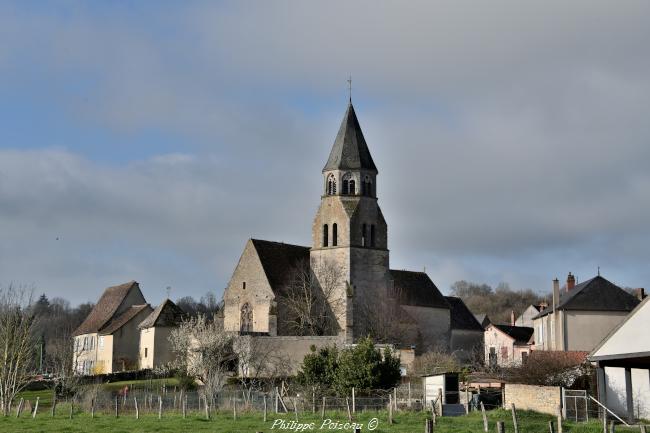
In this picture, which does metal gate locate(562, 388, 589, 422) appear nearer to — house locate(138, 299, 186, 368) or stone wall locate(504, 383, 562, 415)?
stone wall locate(504, 383, 562, 415)

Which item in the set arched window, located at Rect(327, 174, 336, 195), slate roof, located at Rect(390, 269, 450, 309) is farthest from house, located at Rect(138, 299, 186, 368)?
slate roof, located at Rect(390, 269, 450, 309)

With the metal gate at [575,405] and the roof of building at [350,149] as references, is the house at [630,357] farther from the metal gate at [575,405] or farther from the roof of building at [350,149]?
the roof of building at [350,149]

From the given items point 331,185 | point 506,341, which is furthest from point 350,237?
point 506,341

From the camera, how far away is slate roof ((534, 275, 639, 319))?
5375 centimetres

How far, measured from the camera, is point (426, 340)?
6944 cm

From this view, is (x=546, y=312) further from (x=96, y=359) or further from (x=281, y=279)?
(x=96, y=359)

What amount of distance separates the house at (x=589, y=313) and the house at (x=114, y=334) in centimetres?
3087

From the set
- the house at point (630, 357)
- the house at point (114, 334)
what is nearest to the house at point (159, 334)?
the house at point (114, 334)

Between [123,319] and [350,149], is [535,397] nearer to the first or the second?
[350,149]

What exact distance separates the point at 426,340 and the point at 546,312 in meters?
13.7

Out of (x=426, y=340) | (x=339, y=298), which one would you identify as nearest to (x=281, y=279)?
(x=339, y=298)

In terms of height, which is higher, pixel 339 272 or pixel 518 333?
pixel 339 272

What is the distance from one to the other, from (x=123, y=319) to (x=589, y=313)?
34632 mm

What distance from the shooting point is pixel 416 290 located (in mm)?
72000
